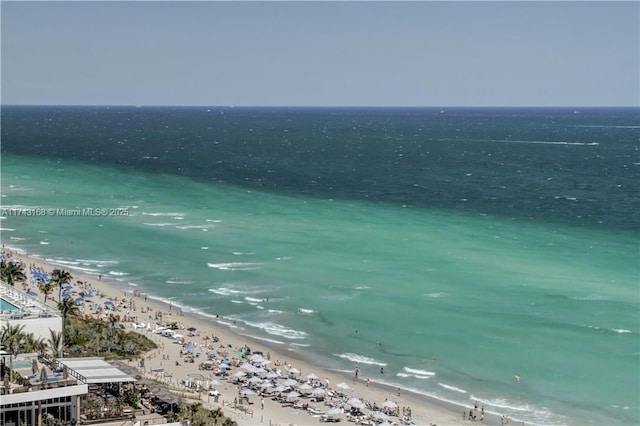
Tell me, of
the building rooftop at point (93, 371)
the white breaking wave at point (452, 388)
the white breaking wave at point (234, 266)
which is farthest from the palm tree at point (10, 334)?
the white breaking wave at point (234, 266)

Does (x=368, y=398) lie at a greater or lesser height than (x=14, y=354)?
lesser

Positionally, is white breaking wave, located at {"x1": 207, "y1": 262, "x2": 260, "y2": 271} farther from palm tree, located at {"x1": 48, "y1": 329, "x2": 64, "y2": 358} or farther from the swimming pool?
palm tree, located at {"x1": 48, "y1": 329, "x2": 64, "y2": 358}

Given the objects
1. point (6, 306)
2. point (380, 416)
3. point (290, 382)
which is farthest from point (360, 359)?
point (6, 306)

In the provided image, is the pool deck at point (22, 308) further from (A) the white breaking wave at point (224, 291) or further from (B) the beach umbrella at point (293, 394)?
(A) the white breaking wave at point (224, 291)

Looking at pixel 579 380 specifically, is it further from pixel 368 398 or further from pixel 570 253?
pixel 570 253

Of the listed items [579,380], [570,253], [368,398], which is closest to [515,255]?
[570,253]

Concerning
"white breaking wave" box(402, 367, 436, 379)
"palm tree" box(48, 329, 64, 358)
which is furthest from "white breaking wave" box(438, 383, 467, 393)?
"palm tree" box(48, 329, 64, 358)

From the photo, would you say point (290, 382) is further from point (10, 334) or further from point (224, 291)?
point (224, 291)
